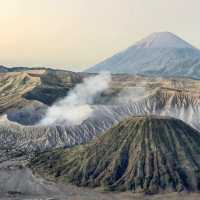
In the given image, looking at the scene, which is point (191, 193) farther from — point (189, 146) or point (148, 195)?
point (189, 146)

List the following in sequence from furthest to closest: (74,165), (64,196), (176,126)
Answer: (176,126), (74,165), (64,196)

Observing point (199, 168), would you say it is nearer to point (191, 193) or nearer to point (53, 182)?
point (191, 193)

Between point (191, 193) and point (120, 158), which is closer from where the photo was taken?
point (191, 193)

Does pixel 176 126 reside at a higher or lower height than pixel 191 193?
higher

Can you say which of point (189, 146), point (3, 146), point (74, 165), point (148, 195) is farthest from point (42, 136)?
point (148, 195)

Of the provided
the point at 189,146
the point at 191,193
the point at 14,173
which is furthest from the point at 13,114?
the point at 191,193

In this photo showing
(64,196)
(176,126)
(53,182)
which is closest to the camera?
(64,196)
